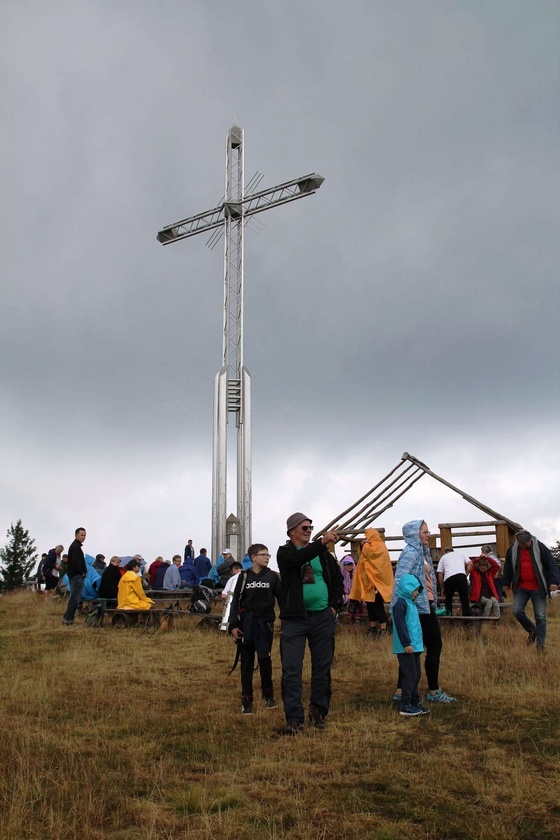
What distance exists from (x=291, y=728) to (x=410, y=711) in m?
1.28

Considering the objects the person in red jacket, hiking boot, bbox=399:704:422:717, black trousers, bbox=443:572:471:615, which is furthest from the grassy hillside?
the person in red jacket

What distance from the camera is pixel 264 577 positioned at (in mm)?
8141

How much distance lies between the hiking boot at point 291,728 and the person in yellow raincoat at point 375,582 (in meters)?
5.87

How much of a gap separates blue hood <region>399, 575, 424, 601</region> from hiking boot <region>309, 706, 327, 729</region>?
1371 millimetres

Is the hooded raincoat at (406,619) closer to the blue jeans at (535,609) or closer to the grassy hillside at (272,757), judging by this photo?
the grassy hillside at (272,757)

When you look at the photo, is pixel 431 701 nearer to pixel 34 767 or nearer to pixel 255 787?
pixel 255 787

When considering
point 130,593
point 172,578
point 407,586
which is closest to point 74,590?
point 130,593

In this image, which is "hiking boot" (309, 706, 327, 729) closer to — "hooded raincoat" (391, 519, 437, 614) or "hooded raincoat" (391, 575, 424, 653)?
"hooded raincoat" (391, 575, 424, 653)

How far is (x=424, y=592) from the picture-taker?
7.68m

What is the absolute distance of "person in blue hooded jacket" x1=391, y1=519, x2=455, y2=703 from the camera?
764cm

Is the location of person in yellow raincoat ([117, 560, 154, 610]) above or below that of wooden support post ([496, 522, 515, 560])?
below

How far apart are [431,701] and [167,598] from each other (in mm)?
11138

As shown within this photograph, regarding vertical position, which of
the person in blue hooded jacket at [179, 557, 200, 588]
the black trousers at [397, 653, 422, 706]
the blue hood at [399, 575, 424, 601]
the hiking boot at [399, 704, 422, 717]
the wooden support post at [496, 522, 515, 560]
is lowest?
the hiking boot at [399, 704, 422, 717]

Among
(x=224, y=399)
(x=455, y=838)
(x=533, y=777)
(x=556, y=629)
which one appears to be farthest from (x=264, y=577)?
(x=224, y=399)
